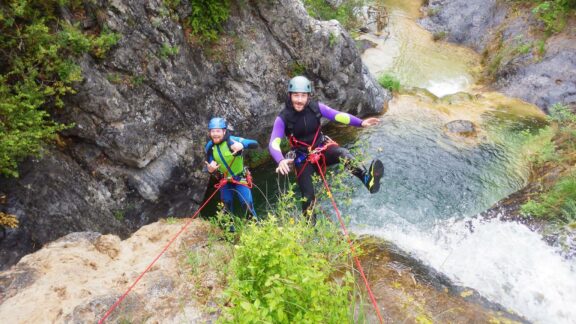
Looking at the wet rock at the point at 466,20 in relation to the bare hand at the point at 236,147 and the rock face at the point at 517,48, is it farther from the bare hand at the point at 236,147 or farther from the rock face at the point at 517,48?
the bare hand at the point at 236,147

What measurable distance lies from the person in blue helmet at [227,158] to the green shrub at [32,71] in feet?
7.71

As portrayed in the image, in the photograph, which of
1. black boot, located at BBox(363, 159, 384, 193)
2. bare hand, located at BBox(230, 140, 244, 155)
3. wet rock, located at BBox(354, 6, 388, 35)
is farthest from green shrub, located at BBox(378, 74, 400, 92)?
bare hand, located at BBox(230, 140, 244, 155)

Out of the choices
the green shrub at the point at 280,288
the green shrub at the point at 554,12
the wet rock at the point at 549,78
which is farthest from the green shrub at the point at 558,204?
the green shrub at the point at 554,12

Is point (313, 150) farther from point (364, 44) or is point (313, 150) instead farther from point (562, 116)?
point (364, 44)

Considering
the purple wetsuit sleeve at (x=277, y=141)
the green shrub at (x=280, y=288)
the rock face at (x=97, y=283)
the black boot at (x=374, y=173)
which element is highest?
the green shrub at (x=280, y=288)

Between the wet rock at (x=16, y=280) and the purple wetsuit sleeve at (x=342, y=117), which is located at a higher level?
the purple wetsuit sleeve at (x=342, y=117)

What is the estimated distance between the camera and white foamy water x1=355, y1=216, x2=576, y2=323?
5.07 meters

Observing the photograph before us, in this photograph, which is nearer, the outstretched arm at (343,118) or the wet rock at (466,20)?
the outstretched arm at (343,118)

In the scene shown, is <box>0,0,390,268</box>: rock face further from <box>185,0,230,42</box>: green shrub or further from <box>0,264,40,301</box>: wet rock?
<box>0,264,40,301</box>: wet rock

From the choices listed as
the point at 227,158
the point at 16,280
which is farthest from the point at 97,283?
the point at 227,158

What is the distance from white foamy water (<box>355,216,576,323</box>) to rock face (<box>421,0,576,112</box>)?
8.53 meters

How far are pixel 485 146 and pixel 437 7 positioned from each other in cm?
1327

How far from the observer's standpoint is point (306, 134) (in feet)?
20.7

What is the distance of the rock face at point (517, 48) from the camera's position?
13.3m
